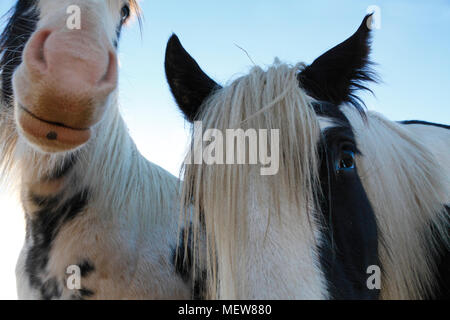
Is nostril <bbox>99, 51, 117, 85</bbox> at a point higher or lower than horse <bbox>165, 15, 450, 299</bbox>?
higher

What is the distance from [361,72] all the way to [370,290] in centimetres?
106

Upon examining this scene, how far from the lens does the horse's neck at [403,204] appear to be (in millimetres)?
1917

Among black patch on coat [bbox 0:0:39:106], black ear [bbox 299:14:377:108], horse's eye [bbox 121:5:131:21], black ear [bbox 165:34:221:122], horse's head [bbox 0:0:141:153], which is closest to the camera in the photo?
horse's head [bbox 0:0:141:153]

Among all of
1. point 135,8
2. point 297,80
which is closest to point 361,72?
point 297,80

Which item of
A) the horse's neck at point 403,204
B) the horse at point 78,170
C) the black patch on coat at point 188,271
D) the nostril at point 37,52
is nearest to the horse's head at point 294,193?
the horse's neck at point 403,204

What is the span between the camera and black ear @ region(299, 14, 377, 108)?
184 cm

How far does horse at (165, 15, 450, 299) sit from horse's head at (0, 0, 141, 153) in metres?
0.46

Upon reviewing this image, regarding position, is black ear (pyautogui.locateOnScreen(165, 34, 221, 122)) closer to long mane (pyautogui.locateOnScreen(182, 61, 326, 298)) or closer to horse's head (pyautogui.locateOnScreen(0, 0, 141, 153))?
long mane (pyautogui.locateOnScreen(182, 61, 326, 298))

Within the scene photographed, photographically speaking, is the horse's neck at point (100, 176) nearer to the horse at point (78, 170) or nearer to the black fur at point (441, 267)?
the horse at point (78, 170)

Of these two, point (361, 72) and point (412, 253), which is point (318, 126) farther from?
point (412, 253)

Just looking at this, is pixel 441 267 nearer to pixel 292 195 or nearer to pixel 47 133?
pixel 292 195

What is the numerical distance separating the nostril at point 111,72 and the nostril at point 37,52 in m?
→ 0.24

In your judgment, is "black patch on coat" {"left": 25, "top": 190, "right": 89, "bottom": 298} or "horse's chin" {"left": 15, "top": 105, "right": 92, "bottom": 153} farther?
"black patch on coat" {"left": 25, "top": 190, "right": 89, "bottom": 298}

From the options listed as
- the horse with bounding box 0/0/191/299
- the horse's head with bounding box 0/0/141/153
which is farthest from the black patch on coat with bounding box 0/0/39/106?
the horse's head with bounding box 0/0/141/153
